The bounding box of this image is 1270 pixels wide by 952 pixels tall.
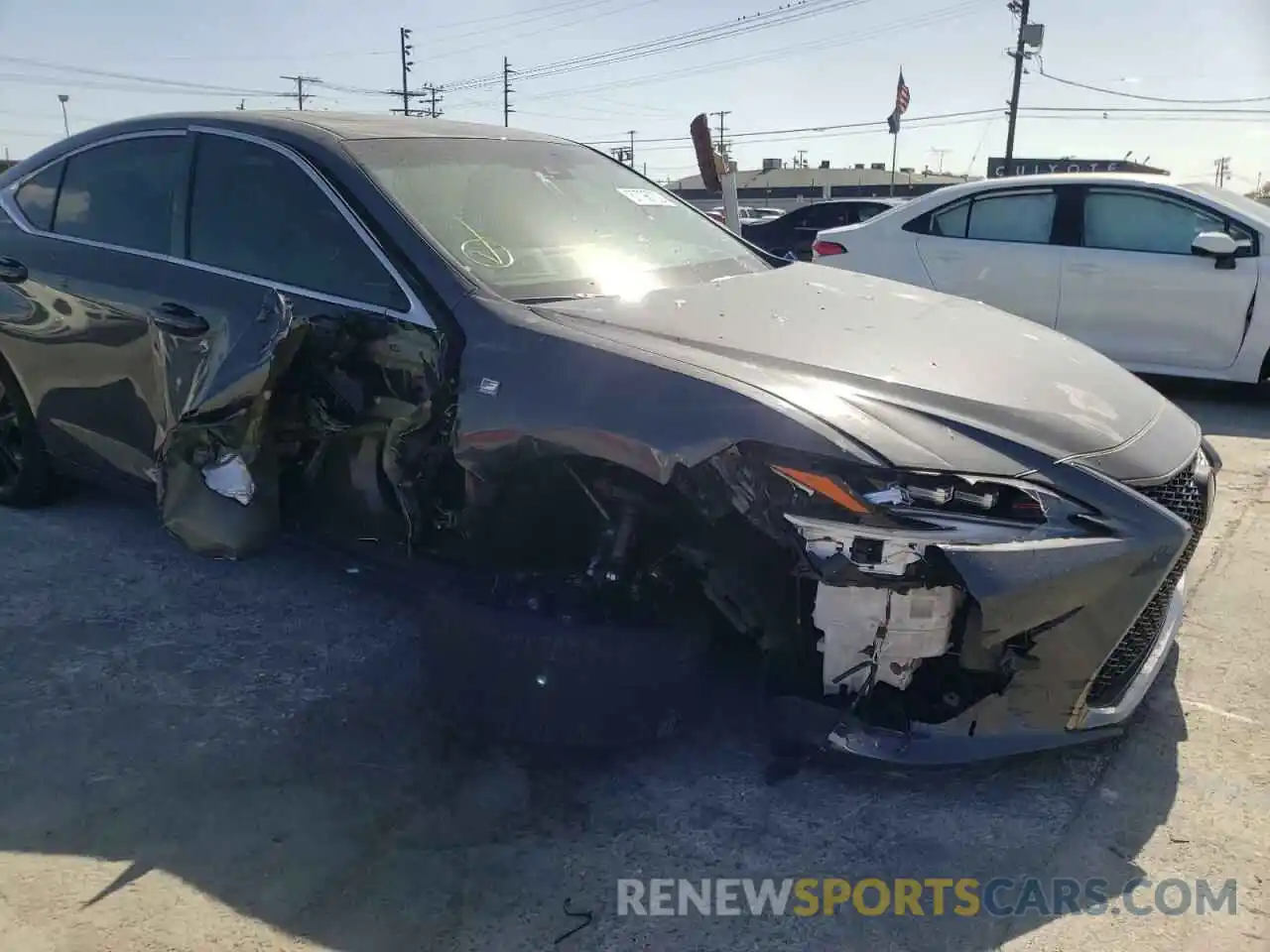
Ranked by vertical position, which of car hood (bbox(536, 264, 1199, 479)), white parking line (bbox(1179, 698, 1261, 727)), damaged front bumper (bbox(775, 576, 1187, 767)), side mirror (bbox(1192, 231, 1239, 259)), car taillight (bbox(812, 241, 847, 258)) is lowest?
white parking line (bbox(1179, 698, 1261, 727))

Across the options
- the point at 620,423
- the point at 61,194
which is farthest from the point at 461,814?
the point at 61,194

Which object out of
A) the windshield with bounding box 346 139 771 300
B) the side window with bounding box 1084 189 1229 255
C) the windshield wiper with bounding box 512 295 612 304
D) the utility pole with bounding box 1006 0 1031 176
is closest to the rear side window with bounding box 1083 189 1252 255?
the side window with bounding box 1084 189 1229 255

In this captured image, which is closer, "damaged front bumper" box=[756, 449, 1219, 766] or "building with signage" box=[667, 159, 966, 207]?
"damaged front bumper" box=[756, 449, 1219, 766]

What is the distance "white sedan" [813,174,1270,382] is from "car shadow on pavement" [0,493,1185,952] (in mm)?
4334

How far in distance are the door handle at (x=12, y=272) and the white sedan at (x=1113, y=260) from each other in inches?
213

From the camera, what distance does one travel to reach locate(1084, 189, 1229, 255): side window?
643 centimetres

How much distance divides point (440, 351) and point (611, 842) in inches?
51.2

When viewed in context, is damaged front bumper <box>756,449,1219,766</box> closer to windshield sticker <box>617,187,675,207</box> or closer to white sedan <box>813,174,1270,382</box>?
windshield sticker <box>617,187,675,207</box>

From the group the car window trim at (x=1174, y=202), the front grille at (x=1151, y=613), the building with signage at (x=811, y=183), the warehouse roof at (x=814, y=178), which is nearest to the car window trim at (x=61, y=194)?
the front grille at (x=1151, y=613)

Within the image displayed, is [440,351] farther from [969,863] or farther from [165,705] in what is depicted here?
[969,863]

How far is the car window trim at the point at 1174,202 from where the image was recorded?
20.5 ft

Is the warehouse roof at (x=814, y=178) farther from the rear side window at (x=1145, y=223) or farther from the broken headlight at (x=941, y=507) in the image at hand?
the broken headlight at (x=941, y=507)

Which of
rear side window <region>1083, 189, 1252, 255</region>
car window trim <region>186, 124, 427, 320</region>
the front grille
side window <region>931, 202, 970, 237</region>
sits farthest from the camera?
side window <region>931, 202, 970, 237</region>

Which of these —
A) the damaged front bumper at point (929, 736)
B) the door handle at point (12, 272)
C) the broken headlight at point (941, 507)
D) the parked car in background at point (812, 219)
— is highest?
the parked car in background at point (812, 219)
